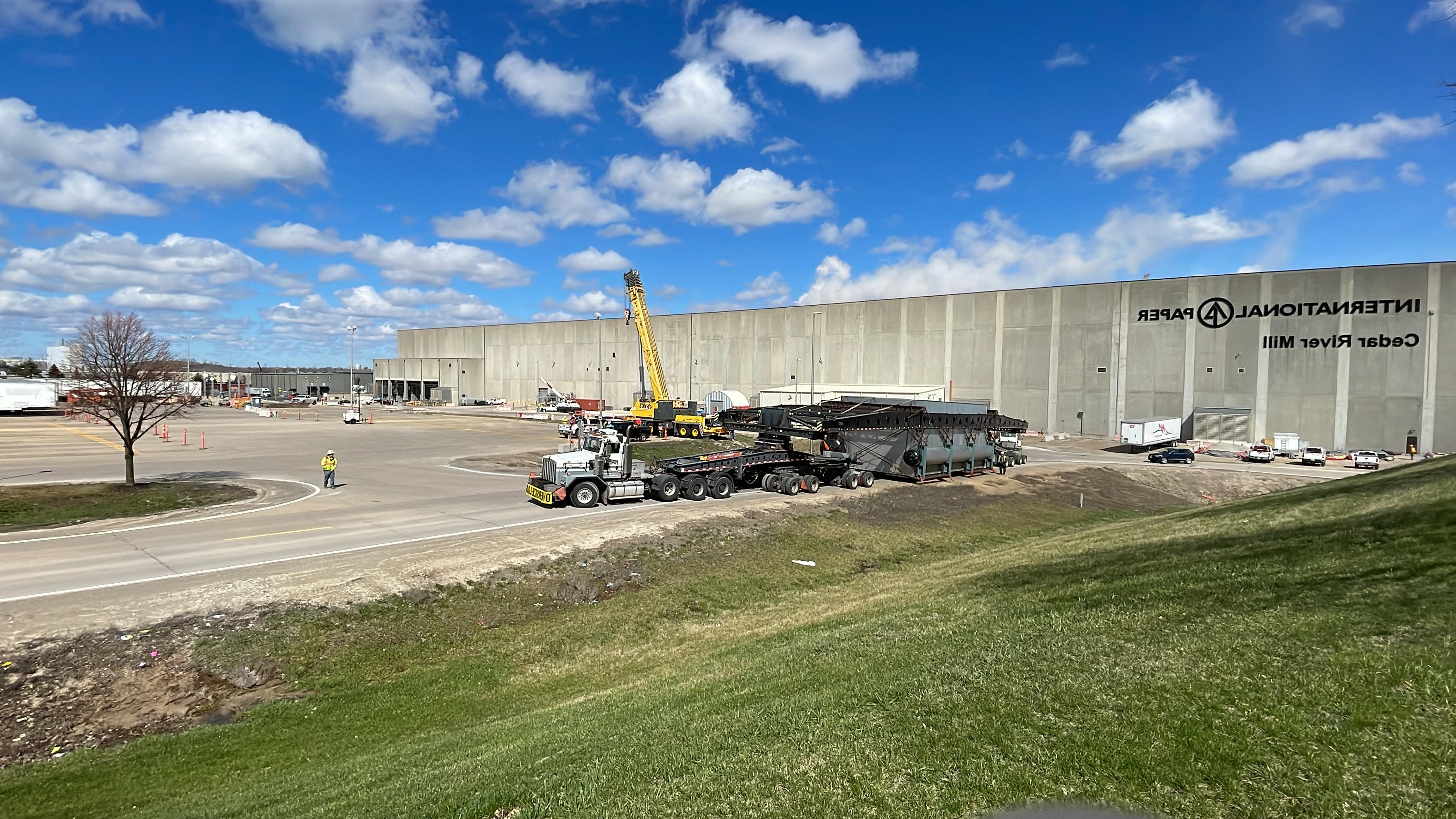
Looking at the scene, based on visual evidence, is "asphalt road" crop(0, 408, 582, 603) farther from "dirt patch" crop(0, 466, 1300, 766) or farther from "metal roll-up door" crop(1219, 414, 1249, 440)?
"metal roll-up door" crop(1219, 414, 1249, 440)

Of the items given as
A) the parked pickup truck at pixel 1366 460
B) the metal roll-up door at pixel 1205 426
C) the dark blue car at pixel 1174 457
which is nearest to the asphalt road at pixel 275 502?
the dark blue car at pixel 1174 457

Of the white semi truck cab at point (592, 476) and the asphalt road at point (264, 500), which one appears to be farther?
the white semi truck cab at point (592, 476)

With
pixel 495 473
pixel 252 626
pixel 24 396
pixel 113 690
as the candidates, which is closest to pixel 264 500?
pixel 495 473

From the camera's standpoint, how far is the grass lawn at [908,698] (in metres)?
5.29

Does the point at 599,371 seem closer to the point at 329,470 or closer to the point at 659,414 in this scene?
the point at 659,414

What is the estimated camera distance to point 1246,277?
2087 inches

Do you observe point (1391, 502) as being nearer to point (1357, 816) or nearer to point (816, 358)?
point (1357, 816)

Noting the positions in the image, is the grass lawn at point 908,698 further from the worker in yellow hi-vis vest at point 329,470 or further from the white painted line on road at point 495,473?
the white painted line on road at point 495,473

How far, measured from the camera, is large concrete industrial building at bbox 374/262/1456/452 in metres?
48.1

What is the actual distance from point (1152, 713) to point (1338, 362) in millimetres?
59707

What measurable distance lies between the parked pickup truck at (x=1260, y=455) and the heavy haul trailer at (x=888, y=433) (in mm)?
24889

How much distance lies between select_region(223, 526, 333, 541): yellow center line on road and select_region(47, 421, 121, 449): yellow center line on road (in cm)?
→ 3278

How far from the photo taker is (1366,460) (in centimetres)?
4456

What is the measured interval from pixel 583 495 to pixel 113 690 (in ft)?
48.5
